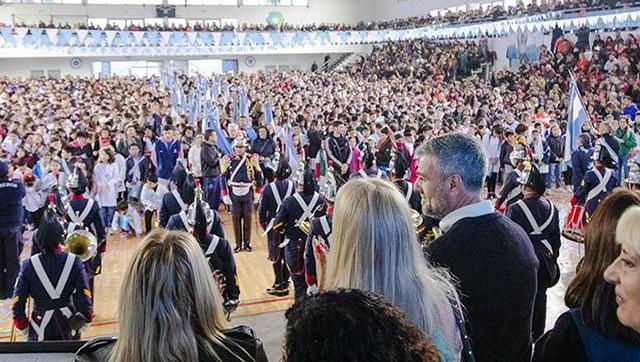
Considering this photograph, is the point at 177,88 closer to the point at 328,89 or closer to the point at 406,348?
the point at 328,89

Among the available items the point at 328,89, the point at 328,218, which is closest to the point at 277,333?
the point at 328,218

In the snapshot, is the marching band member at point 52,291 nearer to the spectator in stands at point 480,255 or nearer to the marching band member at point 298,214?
the marching band member at point 298,214

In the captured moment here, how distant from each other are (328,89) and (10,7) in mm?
23405

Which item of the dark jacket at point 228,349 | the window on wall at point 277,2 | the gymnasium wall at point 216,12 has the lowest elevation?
the dark jacket at point 228,349

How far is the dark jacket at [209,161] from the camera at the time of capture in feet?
33.8

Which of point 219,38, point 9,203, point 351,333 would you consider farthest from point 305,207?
point 219,38

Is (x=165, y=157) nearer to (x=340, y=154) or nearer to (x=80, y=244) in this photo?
(x=340, y=154)

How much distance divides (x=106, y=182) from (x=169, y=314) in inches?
320

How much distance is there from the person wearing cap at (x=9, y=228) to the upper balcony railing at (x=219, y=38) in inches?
718

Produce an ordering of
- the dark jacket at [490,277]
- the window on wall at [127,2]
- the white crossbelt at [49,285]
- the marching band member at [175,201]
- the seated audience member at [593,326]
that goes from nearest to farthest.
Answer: the seated audience member at [593,326], the dark jacket at [490,277], the white crossbelt at [49,285], the marching band member at [175,201], the window on wall at [127,2]

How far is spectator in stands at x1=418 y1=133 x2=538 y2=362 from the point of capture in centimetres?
244

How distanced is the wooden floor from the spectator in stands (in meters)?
3.92

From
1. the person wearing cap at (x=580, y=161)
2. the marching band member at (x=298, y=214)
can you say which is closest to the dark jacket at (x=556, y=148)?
the person wearing cap at (x=580, y=161)

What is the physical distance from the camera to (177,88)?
2088 centimetres
